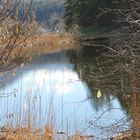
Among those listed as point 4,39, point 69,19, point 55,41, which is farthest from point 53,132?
point 69,19

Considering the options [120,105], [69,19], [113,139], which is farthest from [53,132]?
[69,19]

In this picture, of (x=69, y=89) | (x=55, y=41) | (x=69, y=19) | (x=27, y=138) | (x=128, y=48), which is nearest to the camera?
(x=128, y=48)

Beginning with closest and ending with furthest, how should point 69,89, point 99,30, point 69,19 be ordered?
1. point 69,89
2. point 99,30
3. point 69,19

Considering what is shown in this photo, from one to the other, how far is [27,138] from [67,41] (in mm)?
32326

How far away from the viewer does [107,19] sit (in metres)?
42.7

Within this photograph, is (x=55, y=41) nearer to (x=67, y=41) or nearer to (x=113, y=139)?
(x=67, y=41)

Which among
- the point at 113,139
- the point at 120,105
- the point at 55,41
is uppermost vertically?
the point at 55,41

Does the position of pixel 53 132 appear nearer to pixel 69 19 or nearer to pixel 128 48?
pixel 128 48

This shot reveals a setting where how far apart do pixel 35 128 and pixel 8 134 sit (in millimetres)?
306

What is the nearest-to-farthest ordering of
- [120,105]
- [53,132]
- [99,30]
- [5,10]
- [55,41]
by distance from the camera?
[5,10] < [53,132] < [120,105] < [55,41] < [99,30]

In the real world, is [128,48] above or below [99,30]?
below

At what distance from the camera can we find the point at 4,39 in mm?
3635

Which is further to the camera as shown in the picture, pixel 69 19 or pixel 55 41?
pixel 69 19

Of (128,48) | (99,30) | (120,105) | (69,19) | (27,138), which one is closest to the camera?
(128,48)
